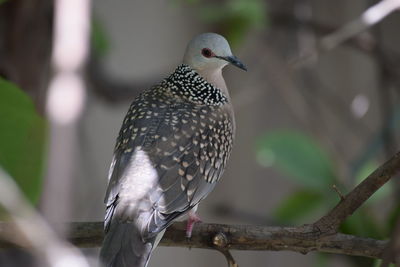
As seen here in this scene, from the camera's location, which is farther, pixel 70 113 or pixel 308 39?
pixel 308 39

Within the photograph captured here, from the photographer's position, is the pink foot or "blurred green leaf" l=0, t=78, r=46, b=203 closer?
"blurred green leaf" l=0, t=78, r=46, b=203

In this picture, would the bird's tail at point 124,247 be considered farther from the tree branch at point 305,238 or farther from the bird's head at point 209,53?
the bird's head at point 209,53

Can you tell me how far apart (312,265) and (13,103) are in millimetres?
3217

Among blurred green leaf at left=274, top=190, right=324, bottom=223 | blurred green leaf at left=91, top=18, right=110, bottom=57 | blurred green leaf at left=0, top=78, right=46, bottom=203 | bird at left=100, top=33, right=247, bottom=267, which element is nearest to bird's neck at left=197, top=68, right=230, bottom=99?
bird at left=100, top=33, right=247, bottom=267

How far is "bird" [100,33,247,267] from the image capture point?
1.82 m

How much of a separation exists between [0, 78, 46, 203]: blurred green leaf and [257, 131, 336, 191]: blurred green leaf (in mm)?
1591

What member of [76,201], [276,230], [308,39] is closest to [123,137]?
[276,230]

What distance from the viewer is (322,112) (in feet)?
14.7

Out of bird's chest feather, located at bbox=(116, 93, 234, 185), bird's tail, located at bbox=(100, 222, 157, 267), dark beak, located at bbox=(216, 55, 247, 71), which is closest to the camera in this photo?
bird's tail, located at bbox=(100, 222, 157, 267)

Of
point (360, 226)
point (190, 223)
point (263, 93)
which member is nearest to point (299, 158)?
point (360, 226)

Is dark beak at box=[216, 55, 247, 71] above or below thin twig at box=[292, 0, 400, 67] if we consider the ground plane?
below

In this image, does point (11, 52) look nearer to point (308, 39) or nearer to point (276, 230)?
point (276, 230)

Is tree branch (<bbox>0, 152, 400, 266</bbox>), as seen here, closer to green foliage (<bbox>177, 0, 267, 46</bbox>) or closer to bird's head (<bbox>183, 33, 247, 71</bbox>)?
bird's head (<bbox>183, 33, 247, 71</bbox>)

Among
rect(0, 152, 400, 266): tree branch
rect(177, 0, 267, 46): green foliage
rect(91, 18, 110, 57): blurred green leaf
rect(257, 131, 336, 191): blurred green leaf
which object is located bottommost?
rect(257, 131, 336, 191): blurred green leaf
